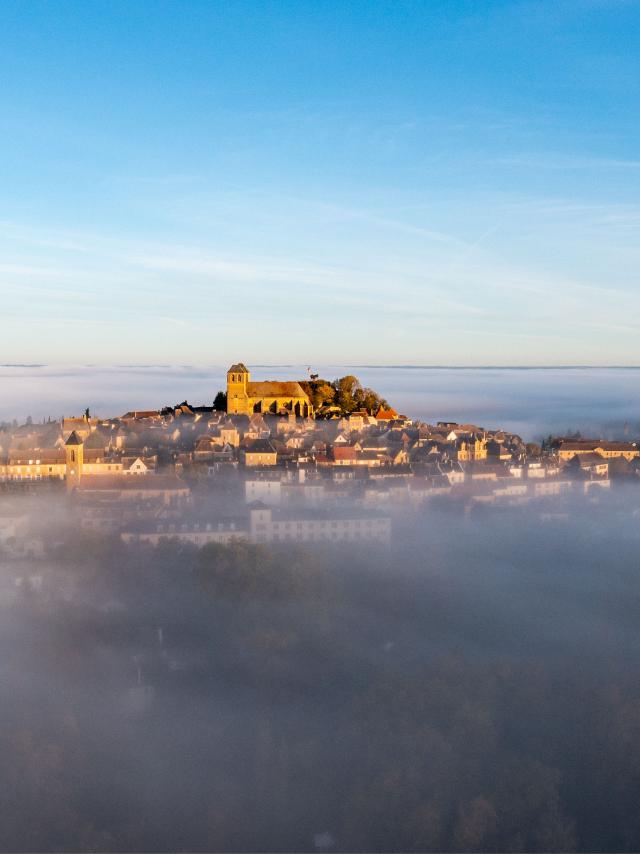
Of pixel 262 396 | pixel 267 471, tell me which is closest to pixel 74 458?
pixel 267 471

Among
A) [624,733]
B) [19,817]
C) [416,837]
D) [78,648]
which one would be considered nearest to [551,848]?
[416,837]

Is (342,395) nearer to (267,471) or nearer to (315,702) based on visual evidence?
(267,471)

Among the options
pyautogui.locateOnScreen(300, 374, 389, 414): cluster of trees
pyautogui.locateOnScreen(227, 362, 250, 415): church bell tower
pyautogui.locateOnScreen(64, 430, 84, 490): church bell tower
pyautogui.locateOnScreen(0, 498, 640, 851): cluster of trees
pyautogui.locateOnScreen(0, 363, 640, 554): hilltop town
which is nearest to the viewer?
pyautogui.locateOnScreen(0, 498, 640, 851): cluster of trees

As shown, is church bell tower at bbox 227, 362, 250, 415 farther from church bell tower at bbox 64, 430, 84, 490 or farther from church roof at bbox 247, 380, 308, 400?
church bell tower at bbox 64, 430, 84, 490

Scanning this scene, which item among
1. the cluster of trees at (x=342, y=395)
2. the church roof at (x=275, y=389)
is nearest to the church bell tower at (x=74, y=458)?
the church roof at (x=275, y=389)

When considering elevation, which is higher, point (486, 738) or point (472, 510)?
point (472, 510)

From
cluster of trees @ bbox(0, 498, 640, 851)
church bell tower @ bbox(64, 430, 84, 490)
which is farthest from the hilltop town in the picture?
cluster of trees @ bbox(0, 498, 640, 851)

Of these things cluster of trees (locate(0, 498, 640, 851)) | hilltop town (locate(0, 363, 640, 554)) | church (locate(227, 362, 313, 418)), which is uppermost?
church (locate(227, 362, 313, 418))

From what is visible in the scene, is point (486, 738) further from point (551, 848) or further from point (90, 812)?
point (90, 812)
